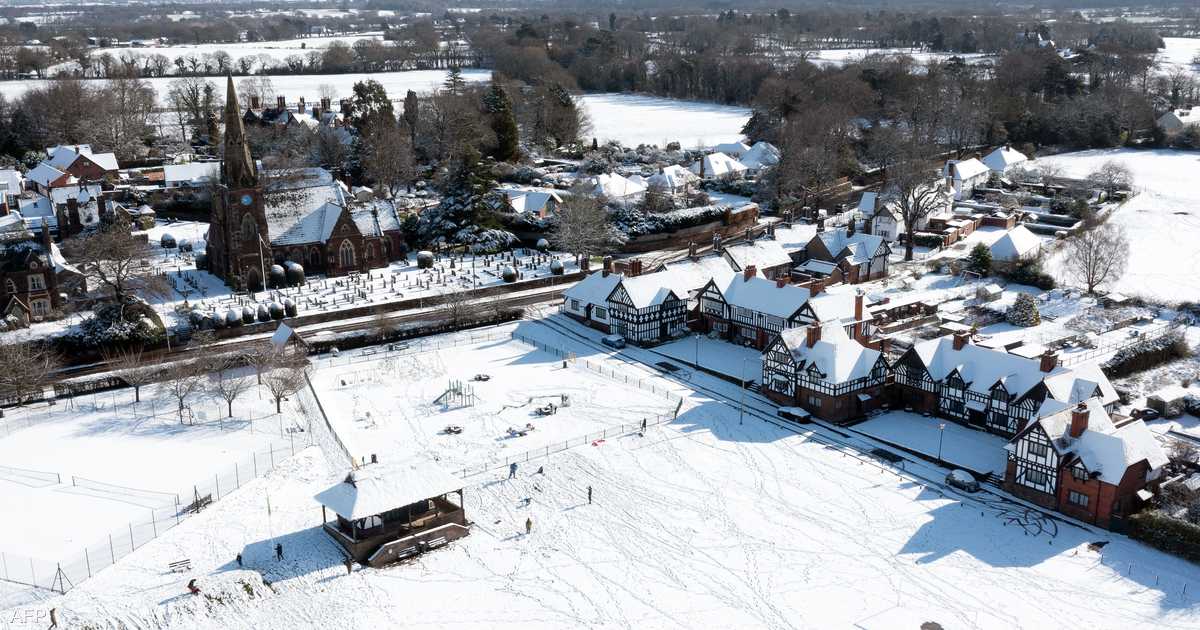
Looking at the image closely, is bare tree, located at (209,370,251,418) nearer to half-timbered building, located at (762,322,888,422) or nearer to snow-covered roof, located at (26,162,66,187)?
half-timbered building, located at (762,322,888,422)

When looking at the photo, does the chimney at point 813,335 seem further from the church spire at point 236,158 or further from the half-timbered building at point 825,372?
the church spire at point 236,158

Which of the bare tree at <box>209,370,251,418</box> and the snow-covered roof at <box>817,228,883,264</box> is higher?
the snow-covered roof at <box>817,228,883,264</box>

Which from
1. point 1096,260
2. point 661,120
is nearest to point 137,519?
point 1096,260

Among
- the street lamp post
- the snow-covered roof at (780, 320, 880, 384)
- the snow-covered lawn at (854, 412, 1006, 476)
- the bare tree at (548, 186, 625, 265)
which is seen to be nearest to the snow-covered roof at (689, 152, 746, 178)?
the bare tree at (548, 186, 625, 265)

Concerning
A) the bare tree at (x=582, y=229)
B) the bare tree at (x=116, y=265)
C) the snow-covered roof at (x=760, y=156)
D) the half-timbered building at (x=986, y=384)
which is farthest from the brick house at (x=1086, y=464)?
the snow-covered roof at (x=760, y=156)

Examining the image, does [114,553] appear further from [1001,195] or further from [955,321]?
[1001,195]

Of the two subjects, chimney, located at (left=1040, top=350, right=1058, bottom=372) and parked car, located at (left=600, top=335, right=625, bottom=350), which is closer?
chimney, located at (left=1040, top=350, right=1058, bottom=372)

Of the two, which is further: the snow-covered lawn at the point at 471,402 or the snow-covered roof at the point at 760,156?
the snow-covered roof at the point at 760,156
